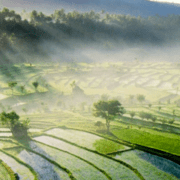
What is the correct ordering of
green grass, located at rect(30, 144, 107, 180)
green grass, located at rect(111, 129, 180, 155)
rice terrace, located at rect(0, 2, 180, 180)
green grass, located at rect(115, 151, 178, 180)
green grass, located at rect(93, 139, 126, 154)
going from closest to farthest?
1. green grass, located at rect(115, 151, 178, 180)
2. green grass, located at rect(30, 144, 107, 180)
3. rice terrace, located at rect(0, 2, 180, 180)
4. green grass, located at rect(111, 129, 180, 155)
5. green grass, located at rect(93, 139, 126, 154)

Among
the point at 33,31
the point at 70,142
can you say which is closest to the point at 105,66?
the point at 33,31

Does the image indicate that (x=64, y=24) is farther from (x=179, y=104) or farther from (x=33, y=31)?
(x=179, y=104)

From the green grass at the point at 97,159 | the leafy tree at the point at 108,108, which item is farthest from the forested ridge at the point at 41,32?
the green grass at the point at 97,159

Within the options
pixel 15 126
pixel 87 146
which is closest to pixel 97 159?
pixel 87 146

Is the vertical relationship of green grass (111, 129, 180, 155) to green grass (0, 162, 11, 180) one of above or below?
above

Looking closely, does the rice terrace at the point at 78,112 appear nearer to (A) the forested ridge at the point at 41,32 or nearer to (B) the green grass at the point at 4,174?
(B) the green grass at the point at 4,174

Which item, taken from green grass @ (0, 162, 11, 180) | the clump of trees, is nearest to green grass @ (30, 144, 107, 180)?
the clump of trees

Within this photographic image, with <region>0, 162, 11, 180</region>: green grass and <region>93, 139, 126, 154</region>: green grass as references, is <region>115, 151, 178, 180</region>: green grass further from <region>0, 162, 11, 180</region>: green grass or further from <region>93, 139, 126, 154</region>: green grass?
<region>0, 162, 11, 180</region>: green grass

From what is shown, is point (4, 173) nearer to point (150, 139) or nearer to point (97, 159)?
point (97, 159)

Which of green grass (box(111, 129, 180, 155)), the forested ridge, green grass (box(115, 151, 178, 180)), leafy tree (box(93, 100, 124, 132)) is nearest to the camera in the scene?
green grass (box(115, 151, 178, 180))
